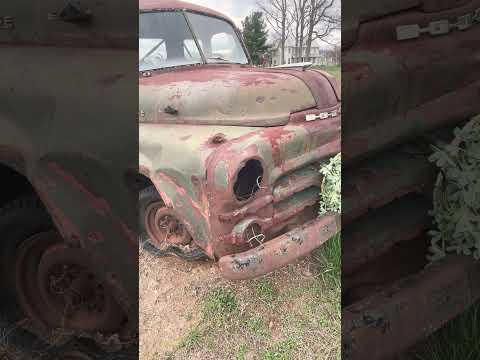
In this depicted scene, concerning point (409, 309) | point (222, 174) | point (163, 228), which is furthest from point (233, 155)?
point (409, 309)

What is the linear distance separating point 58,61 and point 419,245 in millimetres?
1434

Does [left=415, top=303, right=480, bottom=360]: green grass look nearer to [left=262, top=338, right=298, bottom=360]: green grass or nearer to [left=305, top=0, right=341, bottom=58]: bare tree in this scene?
[left=262, top=338, right=298, bottom=360]: green grass

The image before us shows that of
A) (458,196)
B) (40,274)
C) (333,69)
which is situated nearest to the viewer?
(333,69)

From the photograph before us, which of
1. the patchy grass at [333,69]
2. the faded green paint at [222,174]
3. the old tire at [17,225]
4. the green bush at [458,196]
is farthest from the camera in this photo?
the old tire at [17,225]

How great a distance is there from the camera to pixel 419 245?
1.56m

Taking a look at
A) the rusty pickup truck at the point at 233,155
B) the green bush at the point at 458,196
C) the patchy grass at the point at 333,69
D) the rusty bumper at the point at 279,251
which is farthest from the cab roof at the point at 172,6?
the green bush at the point at 458,196

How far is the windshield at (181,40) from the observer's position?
123 cm

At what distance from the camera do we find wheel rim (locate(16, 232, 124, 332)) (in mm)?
1478

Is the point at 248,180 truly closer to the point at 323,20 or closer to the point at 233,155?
the point at 233,155

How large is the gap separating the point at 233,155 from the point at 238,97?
0.69 feet

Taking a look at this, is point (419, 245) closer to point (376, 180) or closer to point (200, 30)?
point (376, 180)

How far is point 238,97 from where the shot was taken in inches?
47.2

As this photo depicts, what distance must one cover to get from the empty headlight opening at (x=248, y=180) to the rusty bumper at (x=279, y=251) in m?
0.15

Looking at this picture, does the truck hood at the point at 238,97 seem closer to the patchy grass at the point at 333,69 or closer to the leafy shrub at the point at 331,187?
the patchy grass at the point at 333,69
